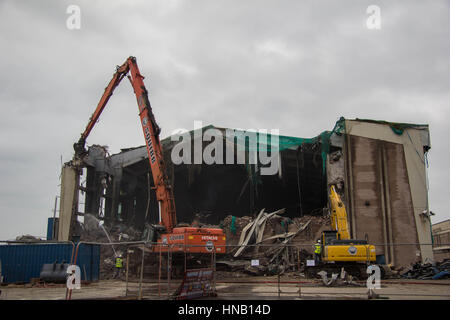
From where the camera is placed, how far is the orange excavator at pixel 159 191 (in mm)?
19438

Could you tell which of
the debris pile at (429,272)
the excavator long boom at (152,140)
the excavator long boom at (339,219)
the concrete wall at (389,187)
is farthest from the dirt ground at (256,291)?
the concrete wall at (389,187)

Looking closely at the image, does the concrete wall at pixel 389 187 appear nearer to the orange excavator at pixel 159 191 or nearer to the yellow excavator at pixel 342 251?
the yellow excavator at pixel 342 251

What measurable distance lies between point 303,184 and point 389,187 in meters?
9.79

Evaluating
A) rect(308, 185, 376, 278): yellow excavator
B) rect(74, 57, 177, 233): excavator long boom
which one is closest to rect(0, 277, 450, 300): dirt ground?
rect(308, 185, 376, 278): yellow excavator

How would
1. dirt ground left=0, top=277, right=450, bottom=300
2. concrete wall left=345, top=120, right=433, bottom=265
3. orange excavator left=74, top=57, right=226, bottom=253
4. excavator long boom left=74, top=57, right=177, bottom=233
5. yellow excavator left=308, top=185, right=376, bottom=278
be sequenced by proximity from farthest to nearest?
concrete wall left=345, top=120, right=433, bottom=265, excavator long boom left=74, top=57, right=177, bottom=233, orange excavator left=74, top=57, right=226, bottom=253, yellow excavator left=308, top=185, right=376, bottom=278, dirt ground left=0, top=277, right=450, bottom=300

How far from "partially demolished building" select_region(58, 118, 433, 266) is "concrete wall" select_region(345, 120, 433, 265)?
0.06 m

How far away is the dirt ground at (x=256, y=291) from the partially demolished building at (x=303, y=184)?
805 cm

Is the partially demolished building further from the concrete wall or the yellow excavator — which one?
the yellow excavator

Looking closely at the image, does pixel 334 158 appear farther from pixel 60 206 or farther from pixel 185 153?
pixel 60 206

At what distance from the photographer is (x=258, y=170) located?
110 ft

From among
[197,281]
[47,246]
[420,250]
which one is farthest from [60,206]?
[420,250]

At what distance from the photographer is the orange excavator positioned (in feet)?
63.8

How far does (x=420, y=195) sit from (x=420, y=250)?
12.2 ft

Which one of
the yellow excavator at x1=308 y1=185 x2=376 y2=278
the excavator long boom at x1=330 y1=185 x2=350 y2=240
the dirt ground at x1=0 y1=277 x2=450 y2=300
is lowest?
the dirt ground at x1=0 y1=277 x2=450 y2=300
